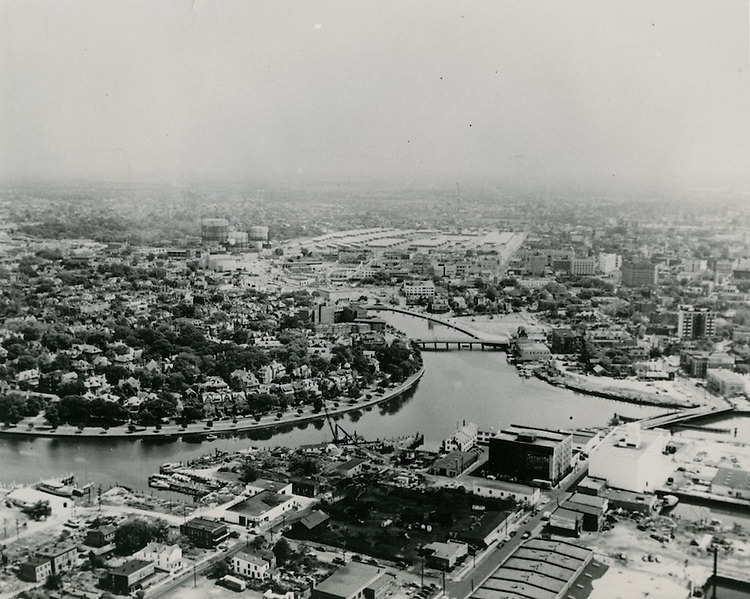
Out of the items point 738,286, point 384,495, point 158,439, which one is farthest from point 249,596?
point 738,286

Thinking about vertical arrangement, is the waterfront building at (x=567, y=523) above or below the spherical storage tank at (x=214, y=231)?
below


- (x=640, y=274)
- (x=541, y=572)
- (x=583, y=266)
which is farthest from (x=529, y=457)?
(x=583, y=266)

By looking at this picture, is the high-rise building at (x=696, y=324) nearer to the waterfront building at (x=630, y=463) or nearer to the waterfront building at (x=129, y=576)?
the waterfront building at (x=630, y=463)

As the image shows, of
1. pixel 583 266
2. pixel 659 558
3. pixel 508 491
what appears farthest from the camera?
pixel 583 266

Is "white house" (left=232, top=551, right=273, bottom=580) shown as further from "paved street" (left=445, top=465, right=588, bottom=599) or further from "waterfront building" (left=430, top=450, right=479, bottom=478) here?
"waterfront building" (left=430, top=450, right=479, bottom=478)

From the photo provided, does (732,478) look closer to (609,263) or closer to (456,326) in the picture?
(456,326)

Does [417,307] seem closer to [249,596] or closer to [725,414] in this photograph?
[725,414]

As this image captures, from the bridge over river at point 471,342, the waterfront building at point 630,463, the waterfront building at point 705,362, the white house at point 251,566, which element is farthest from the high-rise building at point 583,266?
the white house at point 251,566
